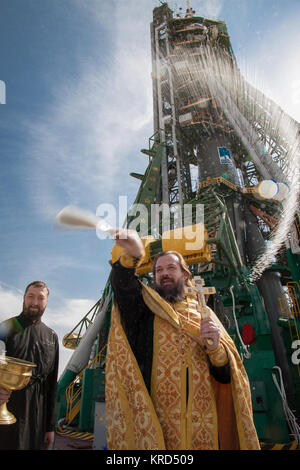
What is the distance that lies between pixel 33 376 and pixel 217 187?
1894 cm

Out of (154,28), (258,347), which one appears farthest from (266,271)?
(154,28)

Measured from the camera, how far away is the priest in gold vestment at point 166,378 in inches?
76.4

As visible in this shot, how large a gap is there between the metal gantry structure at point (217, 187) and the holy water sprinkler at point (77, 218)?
6.42 meters

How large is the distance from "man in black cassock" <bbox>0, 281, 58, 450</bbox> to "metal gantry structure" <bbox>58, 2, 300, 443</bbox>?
17.8 ft

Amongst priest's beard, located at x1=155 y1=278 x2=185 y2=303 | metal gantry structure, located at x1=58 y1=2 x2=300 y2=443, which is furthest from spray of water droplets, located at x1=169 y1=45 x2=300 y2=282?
priest's beard, located at x1=155 y1=278 x2=185 y2=303

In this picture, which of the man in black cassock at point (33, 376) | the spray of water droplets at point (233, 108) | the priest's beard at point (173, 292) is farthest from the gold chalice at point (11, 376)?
the spray of water droplets at point (233, 108)

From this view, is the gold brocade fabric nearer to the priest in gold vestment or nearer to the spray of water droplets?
the priest in gold vestment

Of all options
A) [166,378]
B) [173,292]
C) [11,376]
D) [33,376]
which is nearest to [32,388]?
[33,376]

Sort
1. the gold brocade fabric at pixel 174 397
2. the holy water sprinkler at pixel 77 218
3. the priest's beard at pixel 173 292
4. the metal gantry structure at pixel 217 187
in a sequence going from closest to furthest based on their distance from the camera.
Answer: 1. the holy water sprinkler at pixel 77 218
2. the gold brocade fabric at pixel 174 397
3. the priest's beard at pixel 173 292
4. the metal gantry structure at pixel 217 187

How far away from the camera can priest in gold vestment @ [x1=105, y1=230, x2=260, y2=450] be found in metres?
1.94

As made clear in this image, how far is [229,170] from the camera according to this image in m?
21.7

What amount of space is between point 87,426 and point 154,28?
3198 centimetres

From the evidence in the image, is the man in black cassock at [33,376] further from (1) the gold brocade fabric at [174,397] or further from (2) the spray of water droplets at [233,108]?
(2) the spray of water droplets at [233,108]
